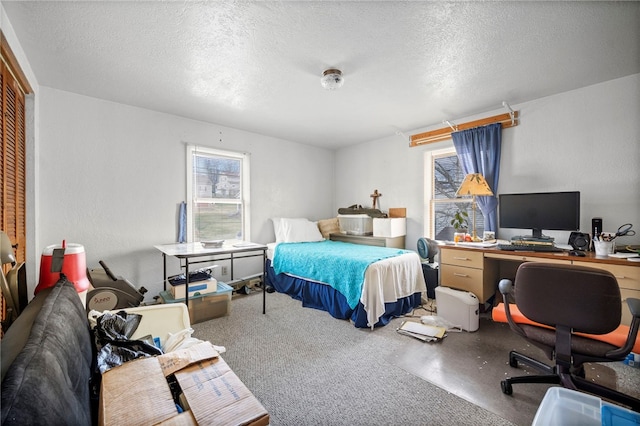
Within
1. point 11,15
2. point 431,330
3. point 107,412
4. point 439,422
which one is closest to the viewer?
point 107,412

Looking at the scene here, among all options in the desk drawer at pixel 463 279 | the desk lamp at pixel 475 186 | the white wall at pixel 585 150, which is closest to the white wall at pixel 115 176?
the desk drawer at pixel 463 279

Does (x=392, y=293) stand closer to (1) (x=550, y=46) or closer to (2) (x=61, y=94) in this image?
(1) (x=550, y=46)

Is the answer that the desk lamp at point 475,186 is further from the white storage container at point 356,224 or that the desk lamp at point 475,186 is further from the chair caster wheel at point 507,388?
the chair caster wheel at point 507,388

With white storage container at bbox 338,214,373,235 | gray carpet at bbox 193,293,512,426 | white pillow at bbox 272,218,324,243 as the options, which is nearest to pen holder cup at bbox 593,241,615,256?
gray carpet at bbox 193,293,512,426

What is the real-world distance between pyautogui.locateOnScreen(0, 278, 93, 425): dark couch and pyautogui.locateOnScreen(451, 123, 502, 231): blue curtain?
12.1 ft

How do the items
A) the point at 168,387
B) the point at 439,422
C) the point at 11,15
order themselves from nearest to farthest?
1. the point at 168,387
2. the point at 439,422
3. the point at 11,15

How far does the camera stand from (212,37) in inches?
73.5

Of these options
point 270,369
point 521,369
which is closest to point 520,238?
point 521,369

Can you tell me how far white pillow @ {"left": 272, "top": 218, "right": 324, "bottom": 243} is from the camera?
4105 mm

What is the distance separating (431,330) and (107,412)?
97.1 inches

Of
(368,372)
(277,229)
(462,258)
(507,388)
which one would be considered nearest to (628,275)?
(462,258)

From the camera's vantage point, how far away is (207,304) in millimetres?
2842

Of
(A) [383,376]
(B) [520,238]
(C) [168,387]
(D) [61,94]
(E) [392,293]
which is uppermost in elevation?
(D) [61,94]

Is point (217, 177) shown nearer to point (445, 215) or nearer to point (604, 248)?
point (445, 215)
